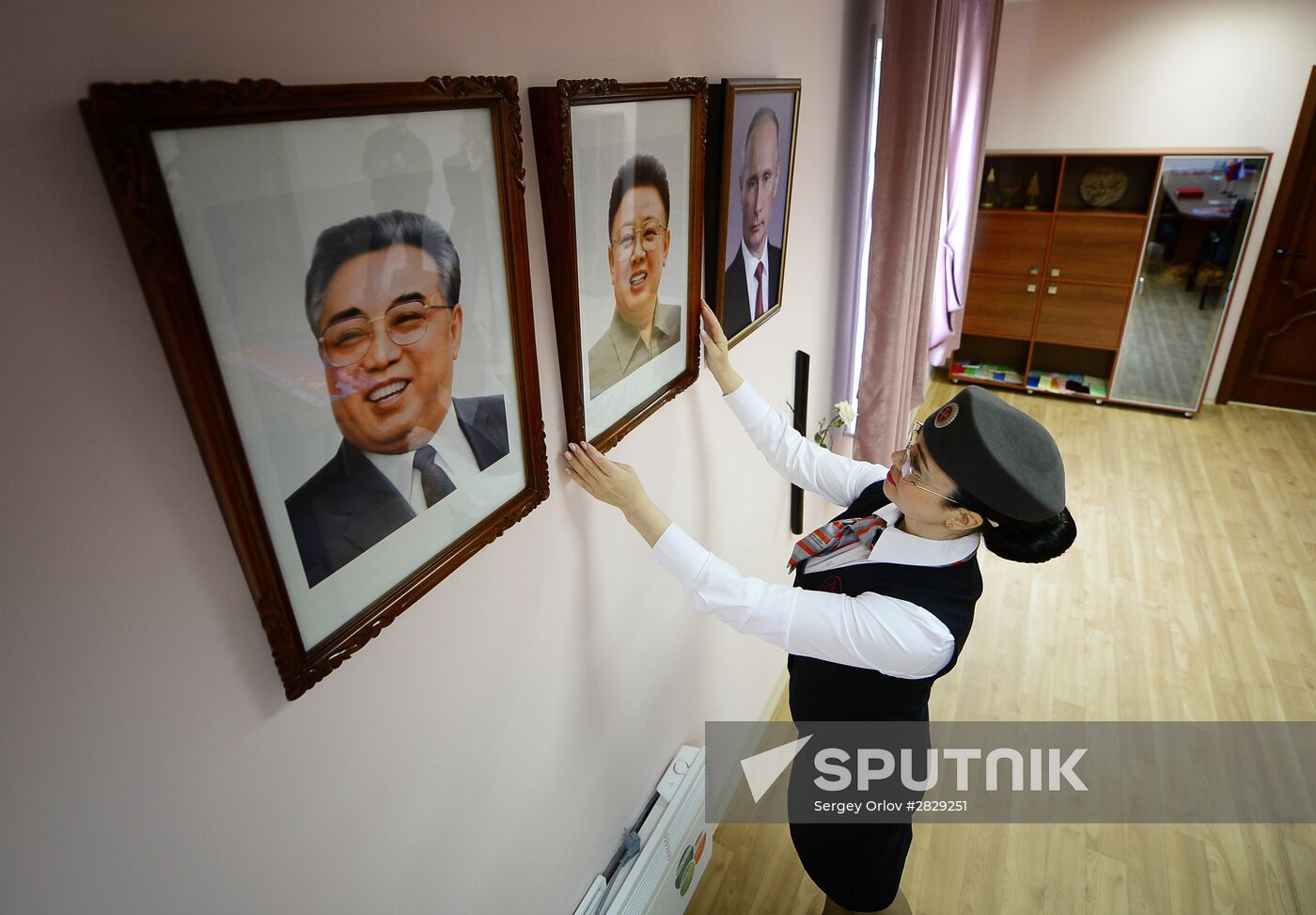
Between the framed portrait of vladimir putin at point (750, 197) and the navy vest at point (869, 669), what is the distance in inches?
20.9

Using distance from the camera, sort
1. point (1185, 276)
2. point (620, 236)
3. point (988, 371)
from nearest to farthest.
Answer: point (620, 236) < point (1185, 276) < point (988, 371)

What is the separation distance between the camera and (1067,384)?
16.9 ft

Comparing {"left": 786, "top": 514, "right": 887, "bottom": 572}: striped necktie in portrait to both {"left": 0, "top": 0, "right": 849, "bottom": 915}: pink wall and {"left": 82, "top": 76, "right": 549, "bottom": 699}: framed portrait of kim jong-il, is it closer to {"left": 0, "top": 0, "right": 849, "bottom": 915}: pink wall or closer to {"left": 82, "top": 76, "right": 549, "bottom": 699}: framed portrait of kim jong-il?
{"left": 0, "top": 0, "right": 849, "bottom": 915}: pink wall

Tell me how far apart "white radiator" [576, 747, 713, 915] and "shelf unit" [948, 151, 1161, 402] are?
420 cm

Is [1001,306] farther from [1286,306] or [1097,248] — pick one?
[1286,306]

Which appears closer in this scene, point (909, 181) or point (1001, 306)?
point (909, 181)

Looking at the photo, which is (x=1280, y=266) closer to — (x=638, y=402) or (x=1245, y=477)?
(x=1245, y=477)

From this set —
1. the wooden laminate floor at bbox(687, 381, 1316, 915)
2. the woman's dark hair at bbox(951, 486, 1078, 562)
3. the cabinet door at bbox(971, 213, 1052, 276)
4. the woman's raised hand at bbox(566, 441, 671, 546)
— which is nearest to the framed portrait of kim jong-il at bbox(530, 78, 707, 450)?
the woman's raised hand at bbox(566, 441, 671, 546)

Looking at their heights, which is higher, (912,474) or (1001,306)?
(912,474)

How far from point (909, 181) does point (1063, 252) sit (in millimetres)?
3154

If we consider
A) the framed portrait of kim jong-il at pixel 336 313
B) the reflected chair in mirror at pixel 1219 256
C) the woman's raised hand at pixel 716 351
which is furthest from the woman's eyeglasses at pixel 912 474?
the reflected chair in mirror at pixel 1219 256

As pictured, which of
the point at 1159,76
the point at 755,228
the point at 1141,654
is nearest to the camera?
the point at 755,228

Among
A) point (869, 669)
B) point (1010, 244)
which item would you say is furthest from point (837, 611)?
point (1010, 244)

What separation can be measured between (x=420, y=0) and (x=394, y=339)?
0.36m
